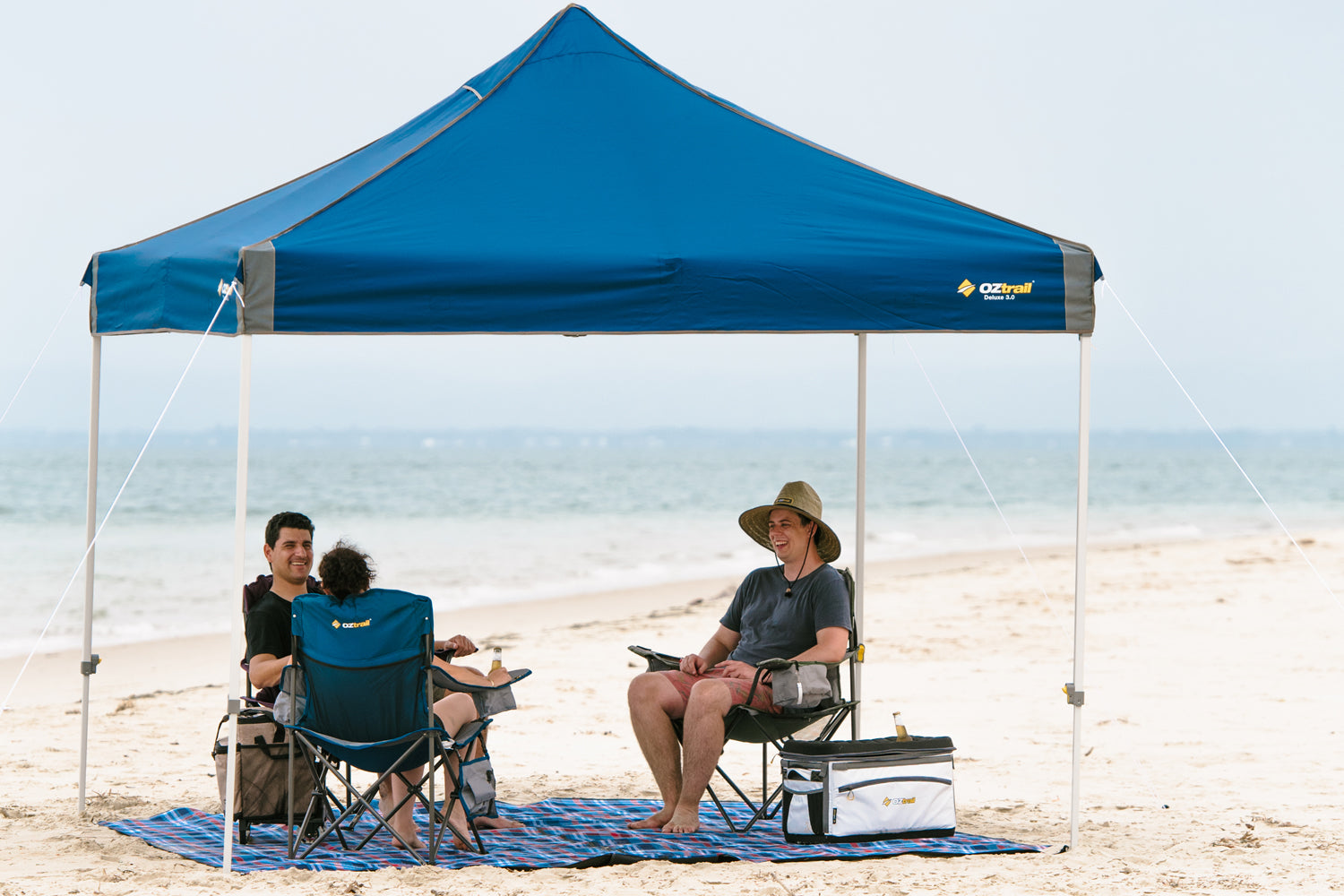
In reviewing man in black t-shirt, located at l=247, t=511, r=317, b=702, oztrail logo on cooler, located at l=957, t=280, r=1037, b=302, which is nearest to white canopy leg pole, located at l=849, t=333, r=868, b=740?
oztrail logo on cooler, located at l=957, t=280, r=1037, b=302

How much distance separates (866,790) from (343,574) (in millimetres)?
1427

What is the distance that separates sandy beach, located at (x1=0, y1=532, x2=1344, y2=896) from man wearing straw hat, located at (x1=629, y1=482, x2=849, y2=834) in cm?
39

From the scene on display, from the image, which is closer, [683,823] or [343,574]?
[343,574]

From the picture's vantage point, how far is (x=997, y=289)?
3.26m

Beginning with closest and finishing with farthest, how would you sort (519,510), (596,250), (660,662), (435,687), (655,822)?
(596,250) < (435,687) < (655,822) < (660,662) < (519,510)

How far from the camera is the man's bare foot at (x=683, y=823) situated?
140 inches

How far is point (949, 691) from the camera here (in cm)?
641

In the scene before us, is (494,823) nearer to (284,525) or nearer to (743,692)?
(743,692)

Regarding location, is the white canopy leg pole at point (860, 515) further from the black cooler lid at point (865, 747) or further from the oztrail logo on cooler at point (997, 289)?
the oztrail logo on cooler at point (997, 289)

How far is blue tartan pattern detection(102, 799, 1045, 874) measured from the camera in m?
3.25

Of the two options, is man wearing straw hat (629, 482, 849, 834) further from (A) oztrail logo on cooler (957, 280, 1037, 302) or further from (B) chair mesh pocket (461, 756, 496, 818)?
(A) oztrail logo on cooler (957, 280, 1037, 302)

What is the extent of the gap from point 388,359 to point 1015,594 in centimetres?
2626

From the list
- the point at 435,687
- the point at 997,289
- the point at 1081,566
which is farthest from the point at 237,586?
the point at 1081,566

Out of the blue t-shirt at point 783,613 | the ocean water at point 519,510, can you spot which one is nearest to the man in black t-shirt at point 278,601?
the blue t-shirt at point 783,613
